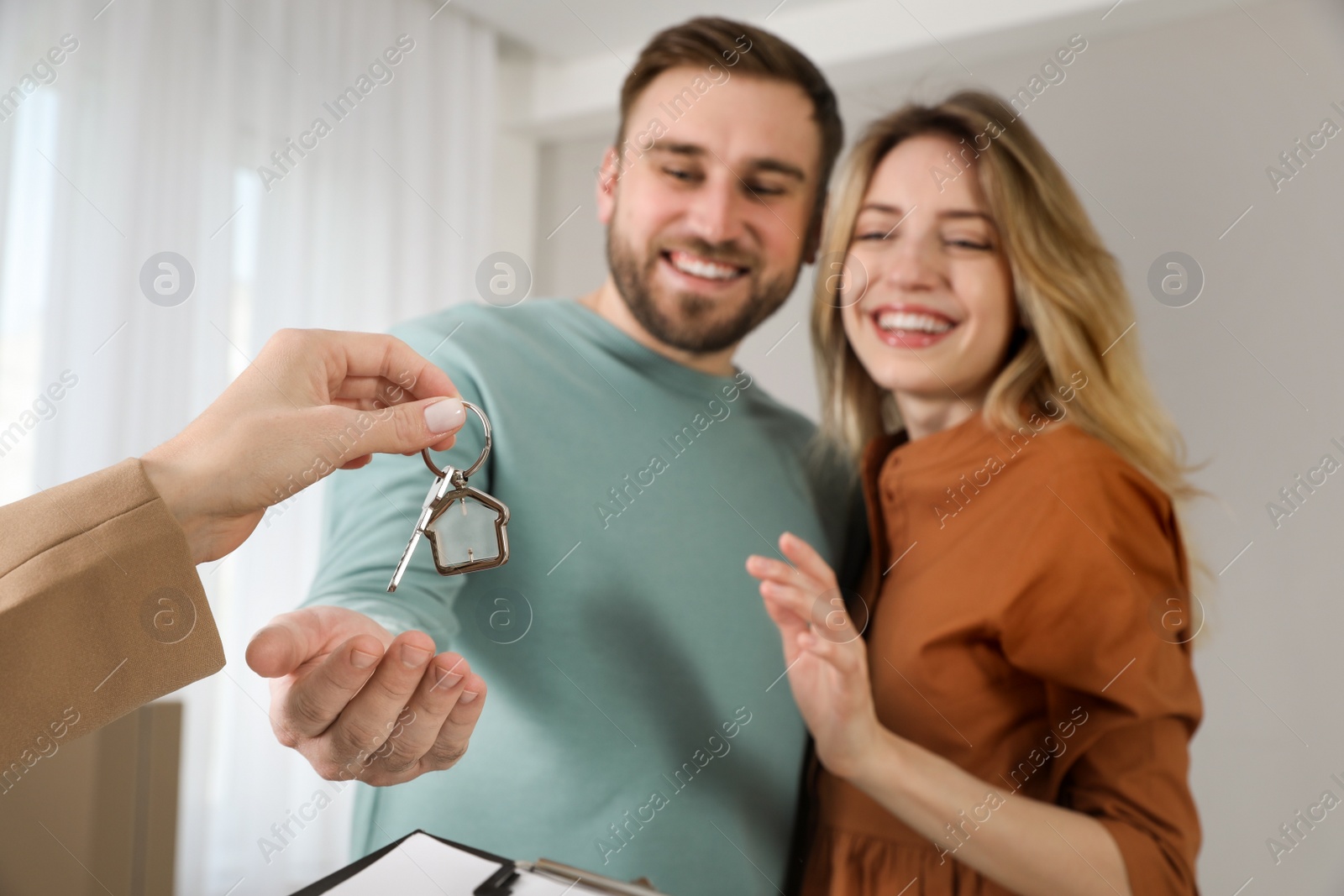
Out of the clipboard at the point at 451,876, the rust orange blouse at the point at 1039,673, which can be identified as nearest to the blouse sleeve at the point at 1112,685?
the rust orange blouse at the point at 1039,673

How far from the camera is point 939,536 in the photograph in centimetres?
103

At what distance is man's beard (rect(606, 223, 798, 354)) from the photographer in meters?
1.23

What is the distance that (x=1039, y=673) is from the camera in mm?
956

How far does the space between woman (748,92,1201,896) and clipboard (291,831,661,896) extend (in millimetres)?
364

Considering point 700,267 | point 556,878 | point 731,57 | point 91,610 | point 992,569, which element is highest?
point 731,57

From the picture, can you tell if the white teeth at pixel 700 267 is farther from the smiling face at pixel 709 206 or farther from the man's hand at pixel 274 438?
the man's hand at pixel 274 438

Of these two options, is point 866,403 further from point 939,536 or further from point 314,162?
point 314,162

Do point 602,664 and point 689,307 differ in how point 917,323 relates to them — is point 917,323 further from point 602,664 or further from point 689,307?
point 602,664

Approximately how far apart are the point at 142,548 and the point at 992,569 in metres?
0.84

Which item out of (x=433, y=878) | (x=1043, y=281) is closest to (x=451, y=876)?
(x=433, y=878)

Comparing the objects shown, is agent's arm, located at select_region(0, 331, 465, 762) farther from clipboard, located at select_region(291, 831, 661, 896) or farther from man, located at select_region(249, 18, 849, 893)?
man, located at select_region(249, 18, 849, 893)

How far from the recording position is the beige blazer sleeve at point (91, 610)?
391mm

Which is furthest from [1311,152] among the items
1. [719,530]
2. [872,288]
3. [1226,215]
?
[719,530]

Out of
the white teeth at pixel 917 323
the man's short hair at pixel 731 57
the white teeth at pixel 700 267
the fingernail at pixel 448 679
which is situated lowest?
the fingernail at pixel 448 679
